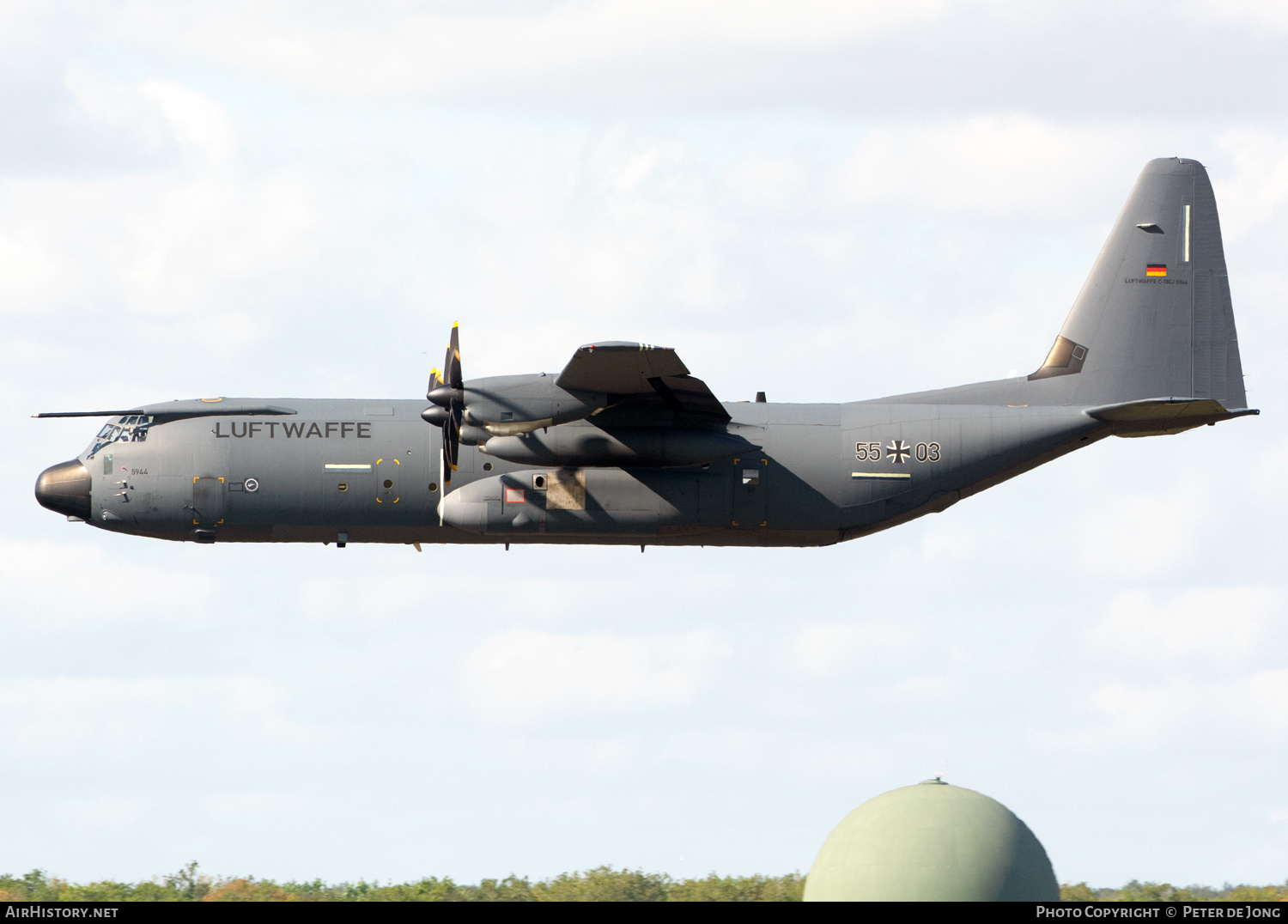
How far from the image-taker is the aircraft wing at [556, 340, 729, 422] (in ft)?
94.9

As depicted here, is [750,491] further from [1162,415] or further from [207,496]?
[207,496]

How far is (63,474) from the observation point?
32.9 m

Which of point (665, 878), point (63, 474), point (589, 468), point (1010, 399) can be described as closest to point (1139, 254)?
point (1010, 399)

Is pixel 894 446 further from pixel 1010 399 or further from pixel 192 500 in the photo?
pixel 192 500

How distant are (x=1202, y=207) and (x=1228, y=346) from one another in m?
3.35

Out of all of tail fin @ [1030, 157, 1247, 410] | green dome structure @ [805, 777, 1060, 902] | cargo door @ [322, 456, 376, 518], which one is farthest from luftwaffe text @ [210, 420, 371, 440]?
tail fin @ [1030, 157, 1247, 410]

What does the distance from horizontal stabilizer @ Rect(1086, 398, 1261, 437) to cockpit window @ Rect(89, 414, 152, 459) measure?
20.3 metres

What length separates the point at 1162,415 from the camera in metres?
33.9

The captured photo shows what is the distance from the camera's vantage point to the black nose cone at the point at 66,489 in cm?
3278

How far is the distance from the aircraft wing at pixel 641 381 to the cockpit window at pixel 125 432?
9408 millimetres

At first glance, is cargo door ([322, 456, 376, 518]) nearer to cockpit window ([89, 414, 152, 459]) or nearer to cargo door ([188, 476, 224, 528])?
cargo door ([188, 476, 224, 528])

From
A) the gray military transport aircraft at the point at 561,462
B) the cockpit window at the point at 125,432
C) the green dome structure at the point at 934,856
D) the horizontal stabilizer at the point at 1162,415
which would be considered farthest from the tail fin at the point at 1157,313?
the cockpit window at the point at 125,432

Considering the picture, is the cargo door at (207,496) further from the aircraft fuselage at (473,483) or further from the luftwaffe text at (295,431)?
the luftwaffe text at (295,431)

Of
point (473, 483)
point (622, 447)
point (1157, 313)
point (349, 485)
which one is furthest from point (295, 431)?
point (1157, 313)
